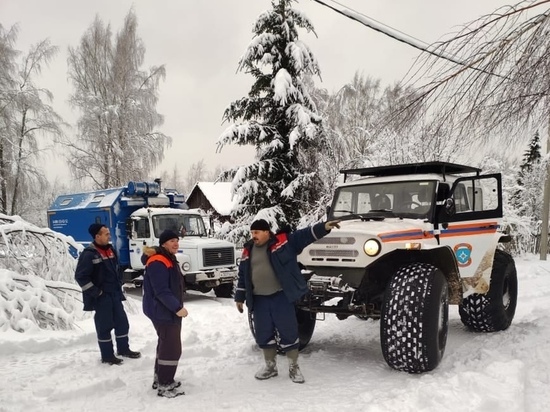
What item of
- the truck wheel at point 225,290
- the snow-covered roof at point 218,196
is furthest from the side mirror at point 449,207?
the snow-covered roof at point 218,196

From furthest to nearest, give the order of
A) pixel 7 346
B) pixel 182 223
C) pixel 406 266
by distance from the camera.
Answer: pixel 182 223 → pixel 7 346 → pixel 406 266

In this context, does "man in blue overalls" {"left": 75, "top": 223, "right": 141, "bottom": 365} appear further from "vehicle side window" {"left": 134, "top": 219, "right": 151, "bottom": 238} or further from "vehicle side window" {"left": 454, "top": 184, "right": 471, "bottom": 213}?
"vehicle side window" {"left": 134, "top": 219, "right": 151, "bottom": 238}

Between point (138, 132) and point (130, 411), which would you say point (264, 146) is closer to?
point (130, 411)

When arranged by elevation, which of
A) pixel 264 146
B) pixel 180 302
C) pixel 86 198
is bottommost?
pixel 180 302

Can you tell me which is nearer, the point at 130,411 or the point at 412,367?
the point at 130,411

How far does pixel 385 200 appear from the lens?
6230 millimetres

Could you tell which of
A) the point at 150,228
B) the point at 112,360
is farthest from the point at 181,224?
the point at 112,360

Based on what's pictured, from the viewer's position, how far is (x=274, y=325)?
16.6 ft

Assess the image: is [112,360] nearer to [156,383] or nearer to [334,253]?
[156,383]

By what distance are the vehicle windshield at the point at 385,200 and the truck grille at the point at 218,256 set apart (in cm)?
534

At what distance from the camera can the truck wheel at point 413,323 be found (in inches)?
187

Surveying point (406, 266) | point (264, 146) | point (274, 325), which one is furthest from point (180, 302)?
point (264, 146)

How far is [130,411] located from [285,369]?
1857 mm

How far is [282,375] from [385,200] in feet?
8.43
